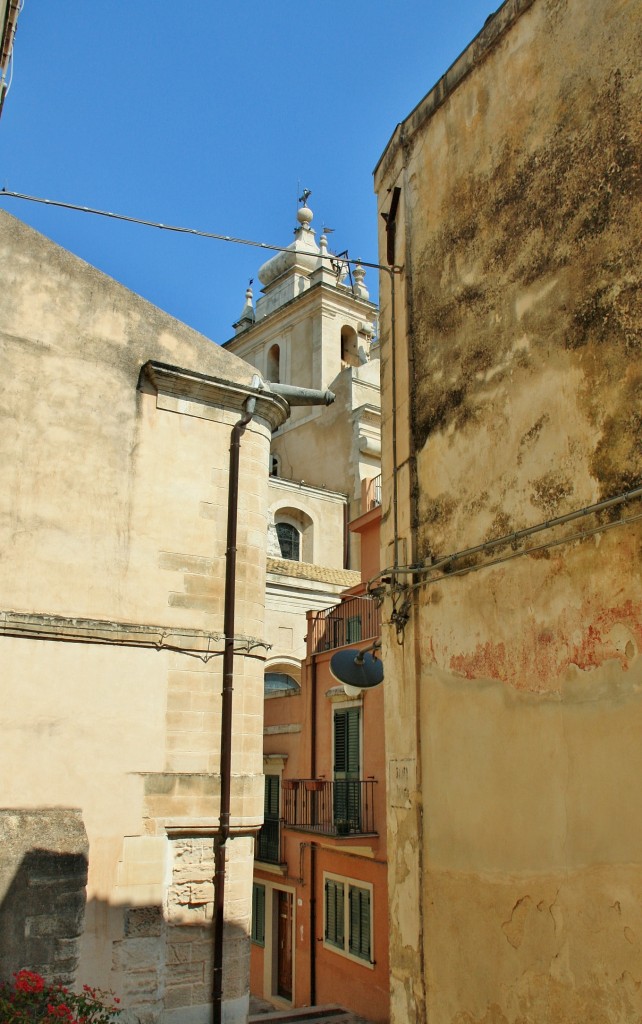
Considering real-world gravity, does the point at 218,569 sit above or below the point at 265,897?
above

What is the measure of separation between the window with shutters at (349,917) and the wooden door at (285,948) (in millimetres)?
2155

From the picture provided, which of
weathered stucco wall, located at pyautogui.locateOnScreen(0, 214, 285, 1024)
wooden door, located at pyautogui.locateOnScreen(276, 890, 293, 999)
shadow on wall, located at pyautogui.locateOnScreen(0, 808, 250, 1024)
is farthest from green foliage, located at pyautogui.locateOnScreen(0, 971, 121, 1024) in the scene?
wooden door, located at pyautogui.locateOnScreen(276, 890, 293, 999)

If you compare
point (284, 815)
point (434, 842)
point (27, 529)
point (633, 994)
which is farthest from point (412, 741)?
point (284, 815)

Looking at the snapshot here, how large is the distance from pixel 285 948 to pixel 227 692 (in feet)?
37.3

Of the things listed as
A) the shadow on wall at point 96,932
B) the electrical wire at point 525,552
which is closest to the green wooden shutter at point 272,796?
the shadow on wall at point 96,932

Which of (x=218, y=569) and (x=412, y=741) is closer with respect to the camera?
(x=412, y=741)

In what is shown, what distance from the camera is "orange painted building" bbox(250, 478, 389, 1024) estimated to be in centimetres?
1616

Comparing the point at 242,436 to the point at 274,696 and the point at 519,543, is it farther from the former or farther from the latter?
the point at 274,696

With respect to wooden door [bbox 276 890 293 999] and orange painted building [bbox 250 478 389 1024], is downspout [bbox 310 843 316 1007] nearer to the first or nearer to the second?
orange painted building [bbox 250 478 389 1024]

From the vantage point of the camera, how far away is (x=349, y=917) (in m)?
16.7

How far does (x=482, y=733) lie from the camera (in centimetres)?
600

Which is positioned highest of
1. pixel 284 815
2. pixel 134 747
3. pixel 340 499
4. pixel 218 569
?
pixel 340 499

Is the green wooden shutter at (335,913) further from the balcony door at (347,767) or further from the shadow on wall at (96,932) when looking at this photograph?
the shadow on wall at (96,932)

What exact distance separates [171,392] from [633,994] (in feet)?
28.8
